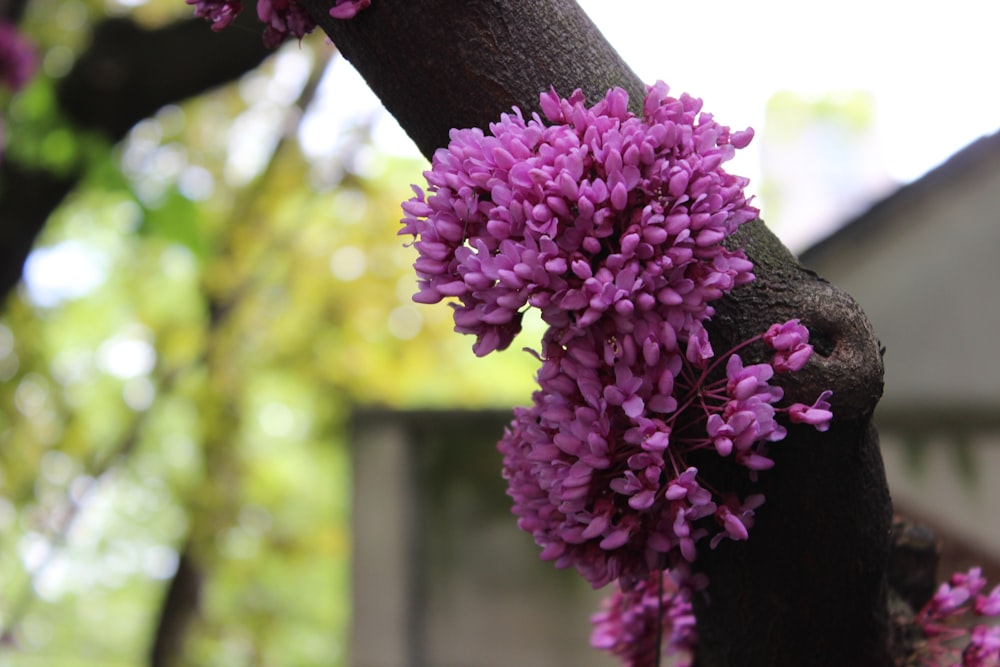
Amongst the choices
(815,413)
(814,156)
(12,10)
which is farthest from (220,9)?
(814,156)

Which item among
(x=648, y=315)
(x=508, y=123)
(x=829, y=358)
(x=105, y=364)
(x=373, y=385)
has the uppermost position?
(x=105, y=364)

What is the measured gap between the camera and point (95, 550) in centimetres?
1193

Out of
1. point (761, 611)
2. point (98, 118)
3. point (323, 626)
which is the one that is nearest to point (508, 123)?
→ point (761, 611)

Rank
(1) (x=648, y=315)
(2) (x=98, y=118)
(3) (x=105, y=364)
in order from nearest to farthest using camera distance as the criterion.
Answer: (1) (x=648, y=315)
(2) (x=98, y=118)
(3) (x=105, y=364)

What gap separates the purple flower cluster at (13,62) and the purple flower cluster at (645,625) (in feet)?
11.2

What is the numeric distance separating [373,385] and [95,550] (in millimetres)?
5430

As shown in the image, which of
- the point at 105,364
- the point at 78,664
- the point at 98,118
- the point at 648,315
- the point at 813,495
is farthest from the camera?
the point at 78,664

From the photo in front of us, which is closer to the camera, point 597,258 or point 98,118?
point 597,258

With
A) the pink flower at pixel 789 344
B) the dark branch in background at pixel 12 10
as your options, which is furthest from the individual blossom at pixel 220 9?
the dark branch in background at pixel 12 10

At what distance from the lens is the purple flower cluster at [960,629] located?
1.40 meters

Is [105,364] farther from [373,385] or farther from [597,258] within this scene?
[597,258]

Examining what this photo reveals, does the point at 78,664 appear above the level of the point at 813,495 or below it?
above

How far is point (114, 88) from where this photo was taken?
4359mm

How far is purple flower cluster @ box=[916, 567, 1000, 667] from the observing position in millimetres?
1402
